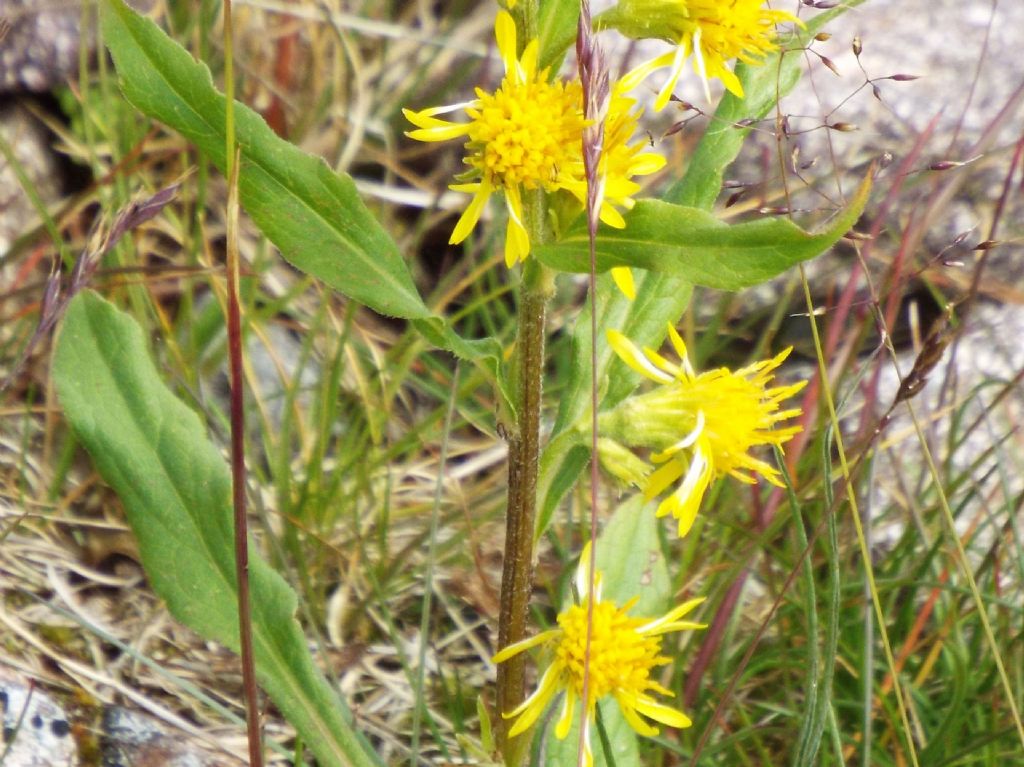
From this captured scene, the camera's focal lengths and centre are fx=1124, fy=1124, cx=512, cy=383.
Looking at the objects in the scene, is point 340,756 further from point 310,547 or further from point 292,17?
point 292,17

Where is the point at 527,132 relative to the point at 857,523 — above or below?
above

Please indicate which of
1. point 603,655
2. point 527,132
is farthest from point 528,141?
point 603,655

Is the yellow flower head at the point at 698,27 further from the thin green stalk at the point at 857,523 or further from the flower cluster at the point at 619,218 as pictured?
the thin green stalk at the point at 857,523

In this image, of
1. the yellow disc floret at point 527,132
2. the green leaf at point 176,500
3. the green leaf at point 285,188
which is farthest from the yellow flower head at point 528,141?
the green leaf at point 176,500

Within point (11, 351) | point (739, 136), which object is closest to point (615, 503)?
point (739, 136)

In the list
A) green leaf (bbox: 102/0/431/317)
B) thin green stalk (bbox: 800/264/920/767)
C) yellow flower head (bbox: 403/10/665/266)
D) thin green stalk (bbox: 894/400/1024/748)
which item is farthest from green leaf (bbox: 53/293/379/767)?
thin green stalk (bbox: 894/400/1024/748)

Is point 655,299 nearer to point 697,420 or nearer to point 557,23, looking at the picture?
point 697,420
